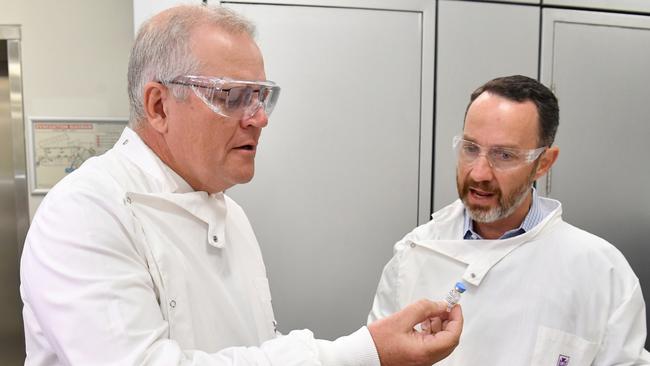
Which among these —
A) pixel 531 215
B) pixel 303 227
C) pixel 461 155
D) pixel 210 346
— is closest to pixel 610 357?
pixel 531 215

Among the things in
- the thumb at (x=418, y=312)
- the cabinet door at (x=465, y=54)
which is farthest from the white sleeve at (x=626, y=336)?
the cabinet door at (x=465, y=54)

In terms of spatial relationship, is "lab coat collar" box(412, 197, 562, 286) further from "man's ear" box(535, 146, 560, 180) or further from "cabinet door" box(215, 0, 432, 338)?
"cabinet door" box(215, 0, 432, 338)

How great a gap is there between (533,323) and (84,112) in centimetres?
226

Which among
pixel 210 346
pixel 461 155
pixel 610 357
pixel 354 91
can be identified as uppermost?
pixel 354 91

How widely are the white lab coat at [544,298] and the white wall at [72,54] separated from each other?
6.36ft

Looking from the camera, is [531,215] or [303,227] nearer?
[531,215]

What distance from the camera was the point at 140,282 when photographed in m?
0.75

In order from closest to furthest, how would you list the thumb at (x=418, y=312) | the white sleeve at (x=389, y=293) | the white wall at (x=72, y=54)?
1. the thumb at (x=418, y=312)
2. the white sleeve at (x=389, y=293)
3. the white wall at (x=72, y=54)

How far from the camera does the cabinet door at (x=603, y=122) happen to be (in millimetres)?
1979

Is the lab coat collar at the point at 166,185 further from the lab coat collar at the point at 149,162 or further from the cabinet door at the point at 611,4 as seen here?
the cabinet door at the point at 611,4

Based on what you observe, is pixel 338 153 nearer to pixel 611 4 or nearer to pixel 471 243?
pixel 471 243

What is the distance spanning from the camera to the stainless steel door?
2.44 metres

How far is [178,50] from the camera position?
0.88 meters

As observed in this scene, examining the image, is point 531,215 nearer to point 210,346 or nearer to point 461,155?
point 461,155
